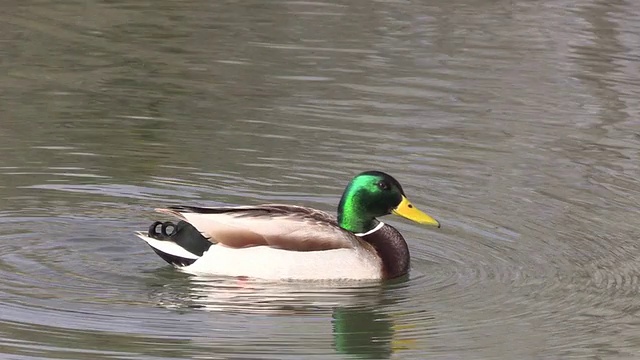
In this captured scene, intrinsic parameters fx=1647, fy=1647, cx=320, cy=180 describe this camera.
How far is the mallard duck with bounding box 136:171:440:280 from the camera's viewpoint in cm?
1071

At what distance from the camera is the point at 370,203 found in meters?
11.2

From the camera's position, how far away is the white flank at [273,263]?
35.1ft

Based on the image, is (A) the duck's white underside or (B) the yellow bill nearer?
(A) the duck's white underside

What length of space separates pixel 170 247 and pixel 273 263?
69 cm

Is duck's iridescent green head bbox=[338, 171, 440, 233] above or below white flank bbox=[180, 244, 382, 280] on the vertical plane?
above

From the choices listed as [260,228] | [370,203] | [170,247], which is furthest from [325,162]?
[170,247]

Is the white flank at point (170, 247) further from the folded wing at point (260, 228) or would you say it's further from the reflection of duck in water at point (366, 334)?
the reflection of duck in water at point (366, 334)

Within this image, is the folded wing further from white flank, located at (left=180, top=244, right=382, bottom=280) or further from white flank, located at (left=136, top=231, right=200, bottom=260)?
white flank, located at (left=136, top=231, right=200, bottom=260)

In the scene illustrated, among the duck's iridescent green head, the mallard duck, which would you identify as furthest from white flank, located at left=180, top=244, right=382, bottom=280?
the duck's iridescent green head

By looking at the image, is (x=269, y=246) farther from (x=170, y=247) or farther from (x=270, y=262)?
(x=170, y=247)

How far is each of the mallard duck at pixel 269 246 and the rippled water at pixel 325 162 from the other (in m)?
0.14

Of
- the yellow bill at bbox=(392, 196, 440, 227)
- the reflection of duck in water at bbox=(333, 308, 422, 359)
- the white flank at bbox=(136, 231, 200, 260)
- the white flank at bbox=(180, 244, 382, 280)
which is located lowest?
the reflection of duck in water at bbox=(333, 308, 422, 359)

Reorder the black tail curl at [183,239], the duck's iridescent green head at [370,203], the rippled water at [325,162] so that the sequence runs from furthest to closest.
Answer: the duck's iridescent green head at [370,203], the black tail curl at [183,239], the rippled water at [325,162]

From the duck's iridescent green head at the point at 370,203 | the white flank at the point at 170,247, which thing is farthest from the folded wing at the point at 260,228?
the duck's iridescent green head at the point at 370,203
